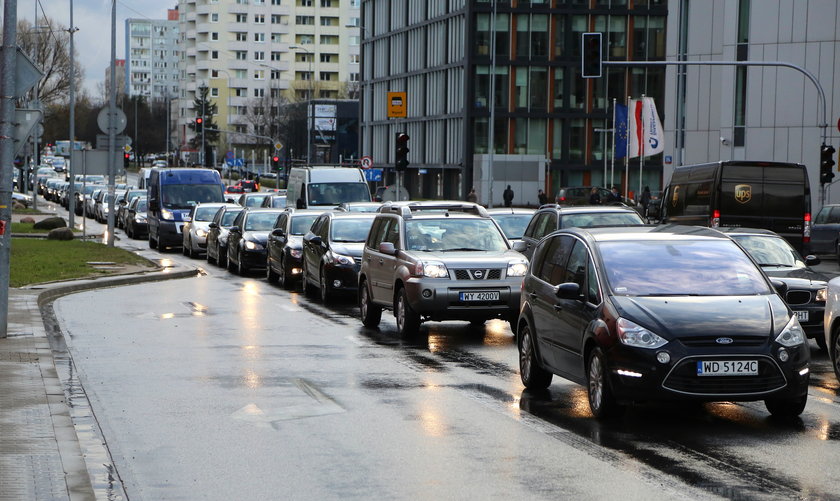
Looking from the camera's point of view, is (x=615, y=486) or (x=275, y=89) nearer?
(x=615, y=486)

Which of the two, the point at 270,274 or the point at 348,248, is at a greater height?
the point at 348,248

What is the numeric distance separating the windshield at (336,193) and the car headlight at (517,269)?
20.8 m

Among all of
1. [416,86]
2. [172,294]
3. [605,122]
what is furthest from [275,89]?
[172,294]

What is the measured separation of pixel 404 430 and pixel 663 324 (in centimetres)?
212

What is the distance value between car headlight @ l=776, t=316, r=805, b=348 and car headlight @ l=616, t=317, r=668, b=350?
3.08 ft

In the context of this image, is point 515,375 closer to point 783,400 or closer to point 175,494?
point 783,400

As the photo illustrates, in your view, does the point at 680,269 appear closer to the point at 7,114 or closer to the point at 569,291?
the point at 569,291

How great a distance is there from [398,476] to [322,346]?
8236mm

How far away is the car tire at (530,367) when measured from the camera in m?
12.4

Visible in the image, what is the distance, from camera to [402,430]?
403 inches

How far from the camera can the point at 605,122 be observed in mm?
89000

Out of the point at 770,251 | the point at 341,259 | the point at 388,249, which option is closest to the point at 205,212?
the point at 341,259

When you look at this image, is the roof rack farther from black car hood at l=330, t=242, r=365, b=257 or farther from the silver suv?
black car hood at l=330, t=242, r=365, b=257

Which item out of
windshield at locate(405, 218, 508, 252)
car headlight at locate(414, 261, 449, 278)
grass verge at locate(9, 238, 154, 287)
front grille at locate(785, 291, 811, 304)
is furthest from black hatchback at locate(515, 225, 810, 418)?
grass verge at locate(9, 238, 154, 287)
